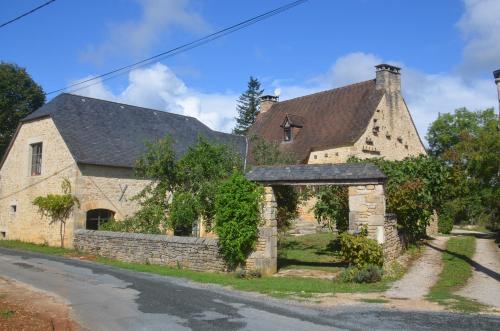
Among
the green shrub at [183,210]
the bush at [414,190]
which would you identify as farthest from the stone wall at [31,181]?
the bush at [414,190]

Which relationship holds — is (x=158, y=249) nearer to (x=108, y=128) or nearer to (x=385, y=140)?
(x=108, y=128)

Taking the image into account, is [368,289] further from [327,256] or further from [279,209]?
[327,256]

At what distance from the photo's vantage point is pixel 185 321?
8117mm

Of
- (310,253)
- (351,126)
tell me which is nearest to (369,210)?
(310,253)

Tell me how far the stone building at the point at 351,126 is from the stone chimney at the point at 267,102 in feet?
13.1

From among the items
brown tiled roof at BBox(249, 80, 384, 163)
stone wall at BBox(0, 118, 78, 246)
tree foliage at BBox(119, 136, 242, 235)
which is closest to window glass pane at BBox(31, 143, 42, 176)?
stone wall at BBox(0, 118, 78, 246)

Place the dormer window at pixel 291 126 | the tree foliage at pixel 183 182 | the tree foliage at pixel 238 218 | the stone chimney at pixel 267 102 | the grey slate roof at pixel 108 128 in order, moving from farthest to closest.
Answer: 1. the stone chimney at pixel 267 102
2. the dormer window at pixel 291 126
3. the grey slate roof at pixel 108 128
4. the tree foliage at pixel 183 182
5. the tree foliage at pixel 238 218

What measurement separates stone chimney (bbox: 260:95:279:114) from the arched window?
18.5 m

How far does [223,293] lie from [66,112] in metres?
17.3

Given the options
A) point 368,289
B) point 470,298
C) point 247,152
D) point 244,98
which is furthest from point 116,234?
point 244,98

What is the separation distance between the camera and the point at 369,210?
510 inches

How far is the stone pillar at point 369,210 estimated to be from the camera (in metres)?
12.9

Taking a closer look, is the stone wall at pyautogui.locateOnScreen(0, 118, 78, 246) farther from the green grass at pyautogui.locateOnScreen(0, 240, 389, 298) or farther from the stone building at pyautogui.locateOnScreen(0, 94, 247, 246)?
the green grass at pyautogui.locateOnScreen(0, 240, 389, 298)

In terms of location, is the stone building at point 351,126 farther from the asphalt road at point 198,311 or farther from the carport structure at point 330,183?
the asphalt road at point 198,311
